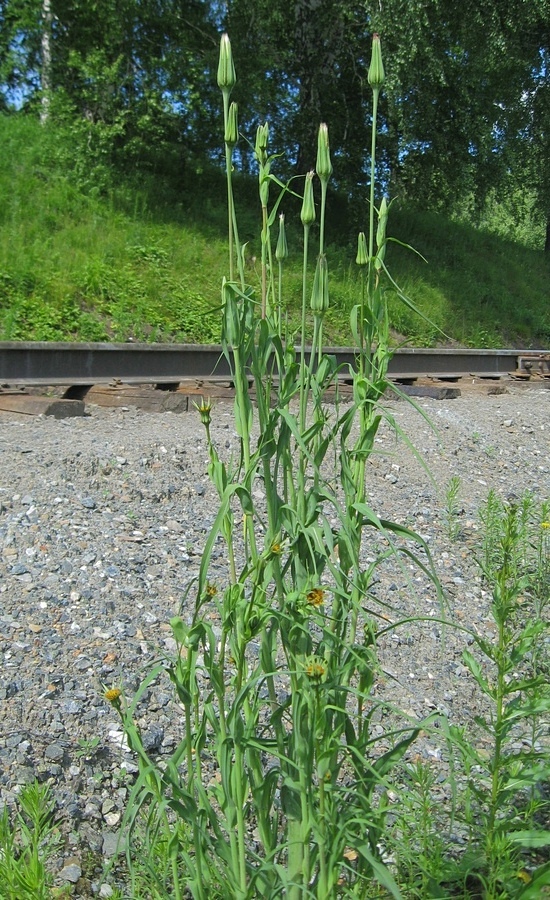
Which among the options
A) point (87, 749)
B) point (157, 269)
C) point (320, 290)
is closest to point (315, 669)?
point (320, 290)

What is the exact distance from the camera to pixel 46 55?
1703 cm

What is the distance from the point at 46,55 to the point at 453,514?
15.6 metres

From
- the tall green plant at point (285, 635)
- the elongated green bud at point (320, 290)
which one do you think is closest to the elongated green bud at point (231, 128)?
the tall green plant at point (285, 635)

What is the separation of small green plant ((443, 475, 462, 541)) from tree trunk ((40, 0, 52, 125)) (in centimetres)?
1343

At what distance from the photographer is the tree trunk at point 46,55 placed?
1583 centimetres

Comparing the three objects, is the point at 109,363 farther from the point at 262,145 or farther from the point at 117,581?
the point at 262,145

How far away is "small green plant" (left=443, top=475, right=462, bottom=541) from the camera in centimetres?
457

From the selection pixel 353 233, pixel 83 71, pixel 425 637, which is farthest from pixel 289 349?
pixel 353 233

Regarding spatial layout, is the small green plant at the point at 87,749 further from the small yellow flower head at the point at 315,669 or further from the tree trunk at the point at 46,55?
the tree trunk at the point at 46,55

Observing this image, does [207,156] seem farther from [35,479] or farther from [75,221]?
[35,479]

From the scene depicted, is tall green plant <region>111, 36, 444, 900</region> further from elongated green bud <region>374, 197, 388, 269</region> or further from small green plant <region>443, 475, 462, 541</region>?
small green plant <region>443, 475, 462, 541</region>

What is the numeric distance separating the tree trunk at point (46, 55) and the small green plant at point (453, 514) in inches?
529

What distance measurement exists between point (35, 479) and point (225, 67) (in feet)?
10.9

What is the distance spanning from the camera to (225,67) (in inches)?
59.3
